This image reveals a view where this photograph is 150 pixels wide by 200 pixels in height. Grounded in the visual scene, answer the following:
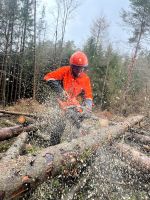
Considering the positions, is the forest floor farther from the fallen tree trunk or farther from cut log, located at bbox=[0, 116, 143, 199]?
the fallen tree trunk

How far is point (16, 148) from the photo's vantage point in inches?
206

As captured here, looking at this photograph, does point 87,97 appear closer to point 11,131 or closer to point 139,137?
point 11,131

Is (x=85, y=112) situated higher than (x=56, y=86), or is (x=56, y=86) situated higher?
(x=56, y=86)

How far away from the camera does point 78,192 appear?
4656mm

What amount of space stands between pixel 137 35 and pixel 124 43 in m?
1.31

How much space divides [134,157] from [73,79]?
6.35ft

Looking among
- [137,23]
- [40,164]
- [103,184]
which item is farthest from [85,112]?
[137,23]

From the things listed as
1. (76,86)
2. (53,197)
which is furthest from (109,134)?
(53,197)

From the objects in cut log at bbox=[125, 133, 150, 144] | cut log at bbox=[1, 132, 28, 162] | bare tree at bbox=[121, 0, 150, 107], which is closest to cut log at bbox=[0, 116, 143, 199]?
cut log at bbox=[1, 132, 28, 162]

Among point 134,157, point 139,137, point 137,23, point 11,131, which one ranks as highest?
point 137,23

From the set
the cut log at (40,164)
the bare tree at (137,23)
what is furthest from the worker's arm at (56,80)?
the bare tree at (137,23)

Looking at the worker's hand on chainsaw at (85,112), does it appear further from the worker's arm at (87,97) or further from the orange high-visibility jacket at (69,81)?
the orange high-visibility jacket at (69,81)

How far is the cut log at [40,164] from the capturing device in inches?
116

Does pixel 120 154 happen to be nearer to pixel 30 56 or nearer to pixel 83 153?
pixel 83 153
